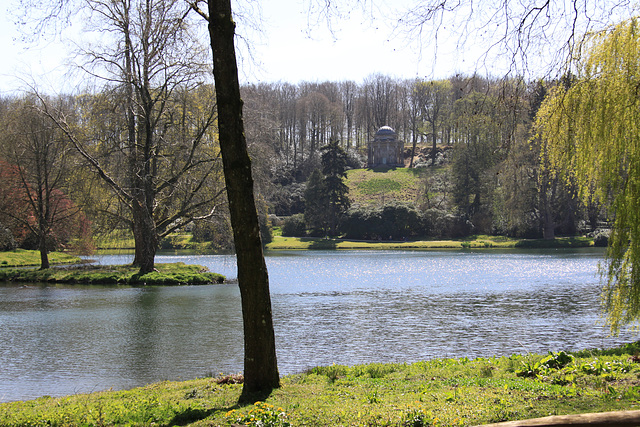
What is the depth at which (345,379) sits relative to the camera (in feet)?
30.0

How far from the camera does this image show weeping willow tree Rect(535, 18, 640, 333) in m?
10.2

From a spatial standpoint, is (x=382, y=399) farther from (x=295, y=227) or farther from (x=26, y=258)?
(x=295, y=227)

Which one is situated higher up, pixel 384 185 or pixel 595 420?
pixel 384 185

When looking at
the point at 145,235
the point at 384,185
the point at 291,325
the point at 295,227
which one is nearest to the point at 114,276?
the point at 145,235

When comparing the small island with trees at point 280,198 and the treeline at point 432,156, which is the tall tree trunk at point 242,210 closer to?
the small island with trees at point 280,198

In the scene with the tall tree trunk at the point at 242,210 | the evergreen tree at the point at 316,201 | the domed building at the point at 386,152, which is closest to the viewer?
the tall tree trunk at the point at 242,210

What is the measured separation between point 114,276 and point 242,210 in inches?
941

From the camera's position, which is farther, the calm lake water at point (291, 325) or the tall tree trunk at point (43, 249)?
the tall tree trunk at point (43, 249)

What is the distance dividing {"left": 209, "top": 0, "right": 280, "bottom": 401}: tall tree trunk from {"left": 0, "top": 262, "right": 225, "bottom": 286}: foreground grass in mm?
22157

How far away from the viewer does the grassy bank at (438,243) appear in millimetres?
57000

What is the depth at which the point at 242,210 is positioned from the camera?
811 centimetres

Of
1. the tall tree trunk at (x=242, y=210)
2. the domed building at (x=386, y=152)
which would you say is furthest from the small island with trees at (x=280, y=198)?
the domed building at (x=386, y=152)

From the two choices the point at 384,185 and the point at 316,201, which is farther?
the point at 384,185

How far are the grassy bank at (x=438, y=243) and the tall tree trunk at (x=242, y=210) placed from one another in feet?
170
